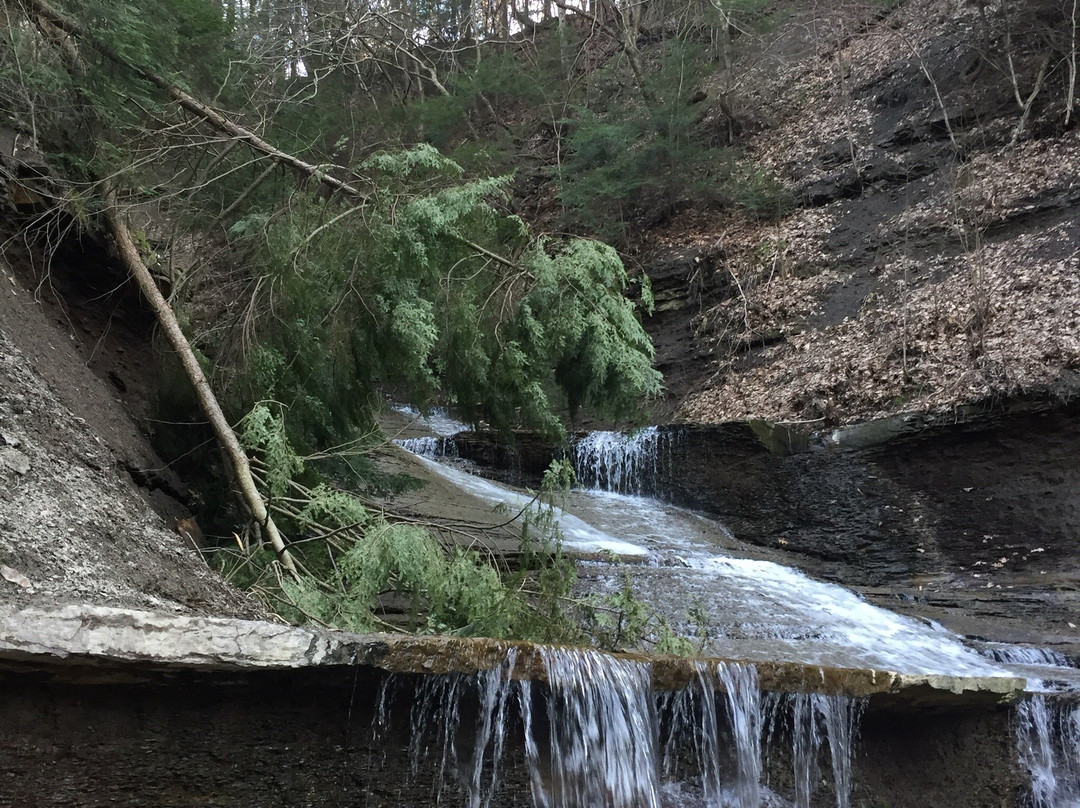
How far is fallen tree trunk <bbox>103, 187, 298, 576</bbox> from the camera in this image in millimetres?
5320

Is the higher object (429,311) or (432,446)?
(429,311)

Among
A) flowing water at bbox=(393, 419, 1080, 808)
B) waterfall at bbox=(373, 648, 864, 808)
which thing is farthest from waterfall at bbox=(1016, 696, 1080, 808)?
waterfall at bbox=(373, 648, 864, 808)

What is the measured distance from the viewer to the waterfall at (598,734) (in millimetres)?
3803

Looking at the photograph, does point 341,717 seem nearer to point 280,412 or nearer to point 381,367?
point 280,412

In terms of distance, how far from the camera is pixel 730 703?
4.41 m

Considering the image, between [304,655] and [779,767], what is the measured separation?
276 cm

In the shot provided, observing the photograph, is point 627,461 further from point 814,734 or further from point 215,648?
point 215,648

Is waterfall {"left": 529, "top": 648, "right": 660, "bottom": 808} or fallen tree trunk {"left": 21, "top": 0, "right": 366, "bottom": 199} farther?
fallen tree trunk {"left": 21, "top": 0, "right": 366, "bottom": 199}

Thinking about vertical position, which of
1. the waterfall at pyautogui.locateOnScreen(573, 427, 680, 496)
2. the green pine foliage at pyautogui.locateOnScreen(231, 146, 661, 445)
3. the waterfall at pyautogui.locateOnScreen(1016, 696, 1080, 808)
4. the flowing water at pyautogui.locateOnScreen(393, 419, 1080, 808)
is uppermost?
the green pine foliage at pyautogui.locateOnScreen(231, 146, 661, 445)

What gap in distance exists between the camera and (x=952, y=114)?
15641mm

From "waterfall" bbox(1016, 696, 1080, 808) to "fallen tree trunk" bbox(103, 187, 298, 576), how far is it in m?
4.56

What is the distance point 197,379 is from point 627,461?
7.75 m

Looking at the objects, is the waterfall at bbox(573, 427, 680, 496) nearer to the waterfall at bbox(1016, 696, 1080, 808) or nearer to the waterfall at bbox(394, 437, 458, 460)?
the waterfall at bbox(394, 437, 458, 460)

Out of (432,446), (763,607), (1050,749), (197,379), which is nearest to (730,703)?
(1050,749)
